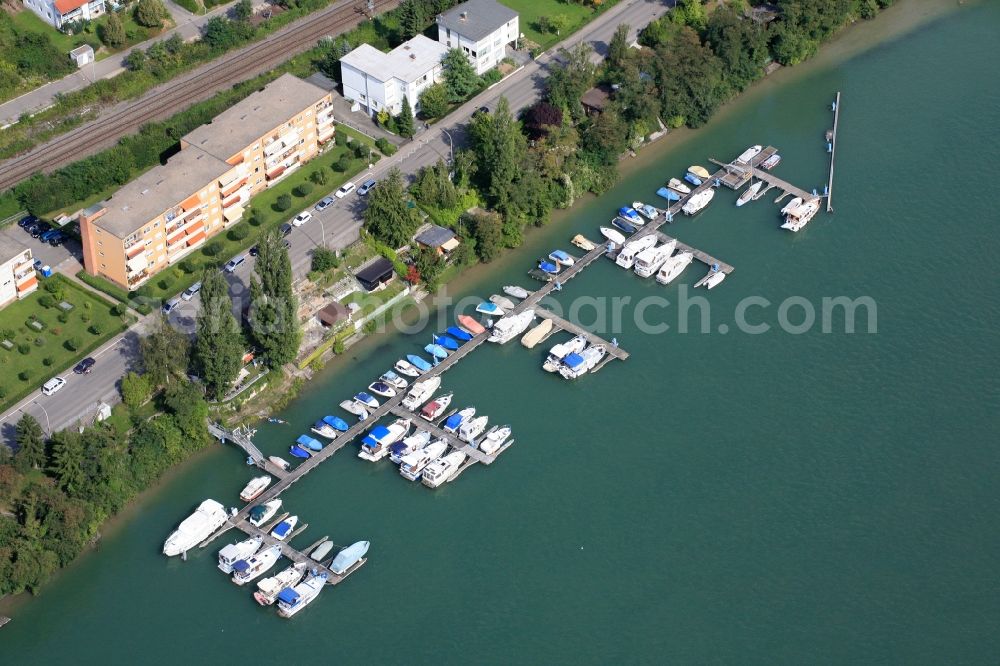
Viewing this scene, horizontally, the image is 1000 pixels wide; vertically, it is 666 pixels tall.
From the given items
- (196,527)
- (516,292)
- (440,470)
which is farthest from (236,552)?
(516,292)

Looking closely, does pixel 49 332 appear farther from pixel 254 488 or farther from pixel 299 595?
pixel 299 595

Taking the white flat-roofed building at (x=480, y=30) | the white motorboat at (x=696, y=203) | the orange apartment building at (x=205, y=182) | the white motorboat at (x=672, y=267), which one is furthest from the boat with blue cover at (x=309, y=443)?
the white flat-roofed building at (x=480, y=30)

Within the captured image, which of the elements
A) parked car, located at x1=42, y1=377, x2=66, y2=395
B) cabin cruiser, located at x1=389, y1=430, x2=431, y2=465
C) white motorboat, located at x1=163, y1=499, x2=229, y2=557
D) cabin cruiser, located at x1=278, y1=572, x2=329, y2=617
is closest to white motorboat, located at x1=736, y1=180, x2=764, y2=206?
cabin cruiser, located at x1=389, y1=430, x2=431, y2=465

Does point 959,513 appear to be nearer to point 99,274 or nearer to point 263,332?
point 263,332

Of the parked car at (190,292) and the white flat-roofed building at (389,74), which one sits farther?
the white flat-roofed building at (389,74)

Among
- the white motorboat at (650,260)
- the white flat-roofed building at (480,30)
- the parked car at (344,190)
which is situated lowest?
the white motorboat at (650,260)

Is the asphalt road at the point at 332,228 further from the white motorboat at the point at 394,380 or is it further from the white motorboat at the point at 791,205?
the white motorboat at the point at 791,205
